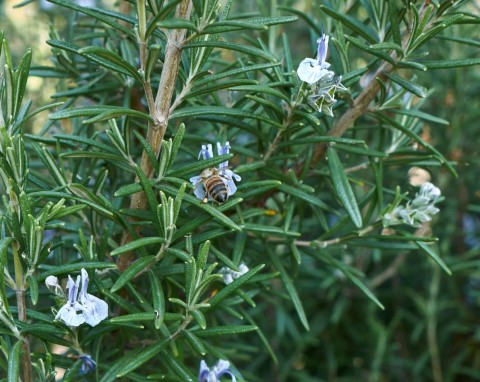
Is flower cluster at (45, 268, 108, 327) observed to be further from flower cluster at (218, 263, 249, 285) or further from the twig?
flower cluster at (218, 263, 249, 285)

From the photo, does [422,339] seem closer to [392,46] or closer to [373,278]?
[373,278]

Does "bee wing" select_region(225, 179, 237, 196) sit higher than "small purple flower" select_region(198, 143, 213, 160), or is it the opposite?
"small purple flower" select_region(198, 143, 213, 160)

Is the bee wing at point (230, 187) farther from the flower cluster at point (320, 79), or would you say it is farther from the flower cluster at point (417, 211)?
the flower cluster at point (417, 211)

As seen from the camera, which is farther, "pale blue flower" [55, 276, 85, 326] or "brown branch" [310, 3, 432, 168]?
"brown branch" [310, 3, 432, 168]

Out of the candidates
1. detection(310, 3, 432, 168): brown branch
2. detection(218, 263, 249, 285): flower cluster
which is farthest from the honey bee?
detection(310, 3, 432, 168): brown branch

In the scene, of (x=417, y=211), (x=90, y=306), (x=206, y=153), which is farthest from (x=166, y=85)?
(x=417, y=211)

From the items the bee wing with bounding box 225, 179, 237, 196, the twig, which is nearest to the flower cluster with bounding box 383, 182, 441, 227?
the bee wing with bounding box 225, 179, 237, 196

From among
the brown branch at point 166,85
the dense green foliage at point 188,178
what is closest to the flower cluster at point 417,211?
the dense green foliage at point 188,178

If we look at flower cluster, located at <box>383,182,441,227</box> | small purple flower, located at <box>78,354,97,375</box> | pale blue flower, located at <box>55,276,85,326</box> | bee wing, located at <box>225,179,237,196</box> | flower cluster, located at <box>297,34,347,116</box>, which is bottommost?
small purple flower, located at <box>78,354,97,375</box>
